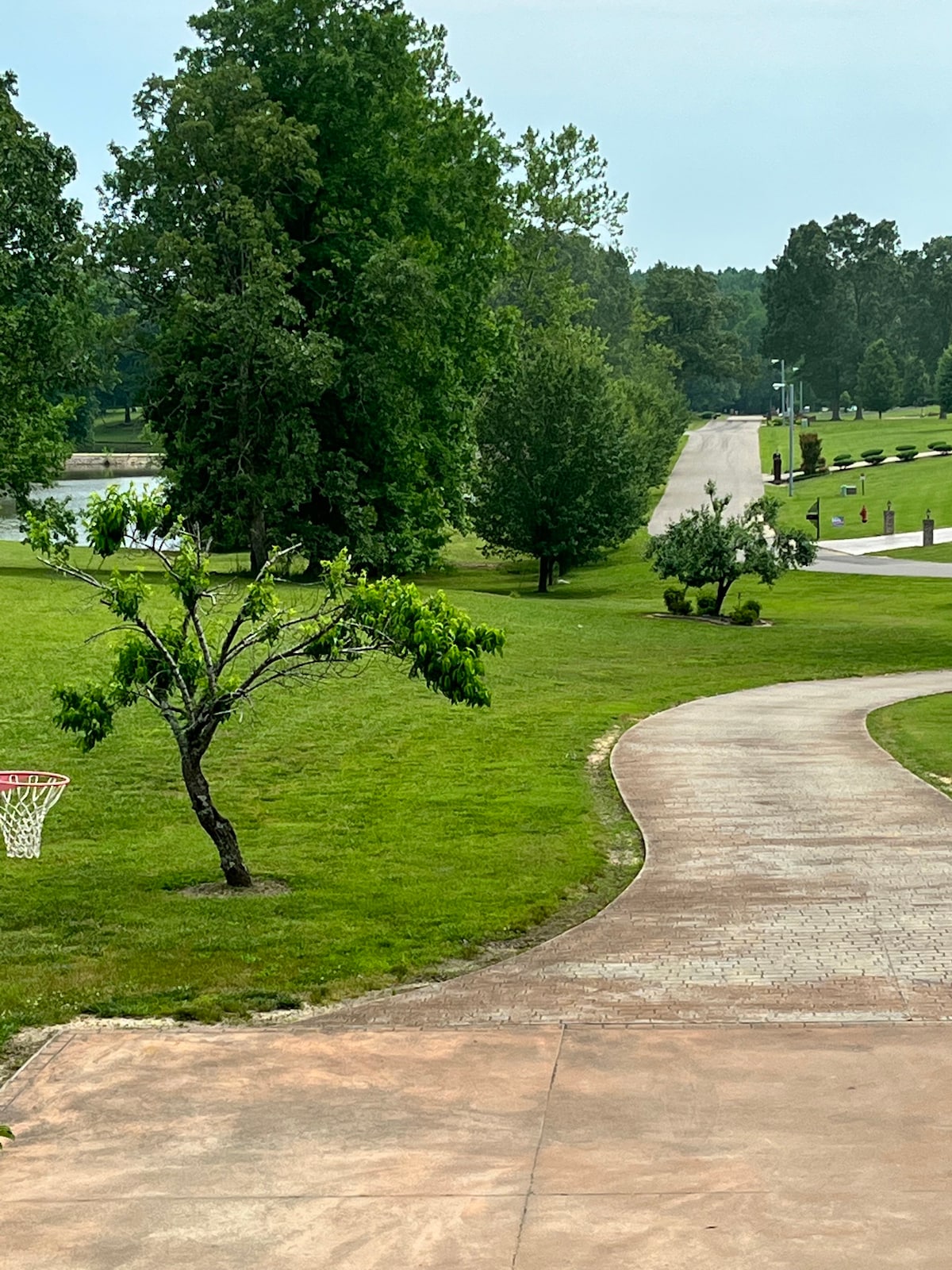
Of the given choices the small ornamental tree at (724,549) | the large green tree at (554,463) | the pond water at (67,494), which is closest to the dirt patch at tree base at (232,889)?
the small ornamental tree at (724,549)

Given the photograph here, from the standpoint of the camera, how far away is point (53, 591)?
36.3 m

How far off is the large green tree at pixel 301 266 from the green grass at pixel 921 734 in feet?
65.1

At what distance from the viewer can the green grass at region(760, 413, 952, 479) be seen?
116062mm

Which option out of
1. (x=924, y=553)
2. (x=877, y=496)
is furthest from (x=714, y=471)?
(x=924, y=553)

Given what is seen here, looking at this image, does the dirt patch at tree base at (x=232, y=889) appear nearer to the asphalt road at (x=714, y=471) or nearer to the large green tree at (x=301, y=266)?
the large green tree at (x=301, y=266)

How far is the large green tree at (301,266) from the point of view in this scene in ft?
142

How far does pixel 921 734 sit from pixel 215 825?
13.4m

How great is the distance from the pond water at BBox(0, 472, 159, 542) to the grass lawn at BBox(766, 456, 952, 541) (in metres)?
32.7

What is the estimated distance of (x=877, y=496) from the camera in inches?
3423

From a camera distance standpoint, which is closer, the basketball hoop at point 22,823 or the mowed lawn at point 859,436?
the basketball hoop at point 22,823

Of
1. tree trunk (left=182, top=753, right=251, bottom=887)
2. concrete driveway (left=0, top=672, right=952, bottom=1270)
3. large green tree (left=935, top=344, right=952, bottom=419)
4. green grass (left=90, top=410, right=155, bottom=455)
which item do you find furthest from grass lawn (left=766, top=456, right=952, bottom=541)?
green grass (left=90, top=410, right=155, bottom=455)

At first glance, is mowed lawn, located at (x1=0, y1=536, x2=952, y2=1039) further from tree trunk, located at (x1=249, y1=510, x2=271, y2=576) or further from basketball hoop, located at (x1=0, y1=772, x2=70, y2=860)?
tree trunk, located at (x1=249, y1=510, x2=271, y2=576)

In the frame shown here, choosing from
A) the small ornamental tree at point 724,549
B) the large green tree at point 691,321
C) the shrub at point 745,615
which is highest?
the large green tree at point 691,321

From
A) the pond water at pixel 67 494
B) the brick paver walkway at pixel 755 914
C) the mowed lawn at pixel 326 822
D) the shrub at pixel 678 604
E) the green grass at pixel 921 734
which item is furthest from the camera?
the pond water at pixel 67 494
